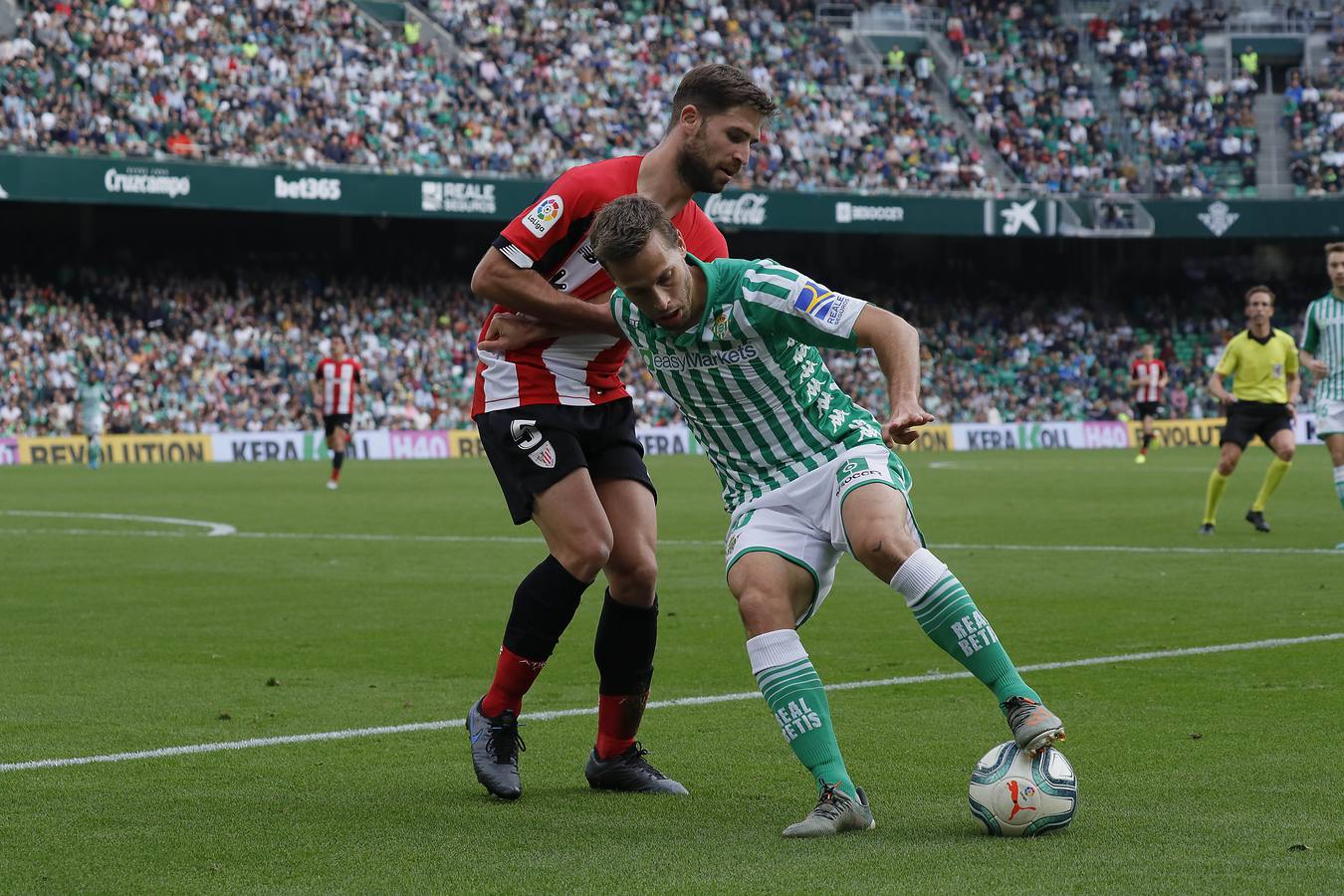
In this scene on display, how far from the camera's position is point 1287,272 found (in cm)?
4984

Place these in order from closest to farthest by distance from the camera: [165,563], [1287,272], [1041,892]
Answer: [1041,892]
[165,563]
[1287,272]

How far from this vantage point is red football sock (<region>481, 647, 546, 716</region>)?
221 inches

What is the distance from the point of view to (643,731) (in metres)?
6.46

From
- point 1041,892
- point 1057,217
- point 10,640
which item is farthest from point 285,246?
point 1041,892

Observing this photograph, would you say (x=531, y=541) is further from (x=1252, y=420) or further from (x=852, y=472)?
(x=852, y=472)

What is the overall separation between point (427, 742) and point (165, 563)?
803 cm

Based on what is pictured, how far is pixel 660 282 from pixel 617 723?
5.05ft

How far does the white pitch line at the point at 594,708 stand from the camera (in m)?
5.83

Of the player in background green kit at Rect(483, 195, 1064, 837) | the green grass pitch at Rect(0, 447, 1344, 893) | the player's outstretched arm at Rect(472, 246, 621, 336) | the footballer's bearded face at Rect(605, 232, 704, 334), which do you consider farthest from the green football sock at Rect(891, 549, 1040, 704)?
the player's outstretched arm at Rect(472, 246, 621, 336)

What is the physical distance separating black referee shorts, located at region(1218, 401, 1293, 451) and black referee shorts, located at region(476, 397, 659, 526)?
11481 mm

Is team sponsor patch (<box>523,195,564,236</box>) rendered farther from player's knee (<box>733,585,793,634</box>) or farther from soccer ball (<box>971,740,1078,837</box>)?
soccer ball (<box>971,740,1078,837</box>)

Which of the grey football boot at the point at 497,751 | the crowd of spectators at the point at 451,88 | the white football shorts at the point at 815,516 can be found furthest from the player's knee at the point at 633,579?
the crowd of spectators at the point at 451,88

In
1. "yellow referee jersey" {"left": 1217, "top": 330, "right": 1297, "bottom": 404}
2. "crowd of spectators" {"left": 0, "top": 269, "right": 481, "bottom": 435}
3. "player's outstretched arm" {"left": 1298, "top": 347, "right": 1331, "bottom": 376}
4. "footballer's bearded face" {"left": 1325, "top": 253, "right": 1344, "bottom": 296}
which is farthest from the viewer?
"crowd of spectators" {"left": 0, "top": 269, "right": 481, "bottom": 435}

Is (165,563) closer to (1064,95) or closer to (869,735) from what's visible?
(869,735)
